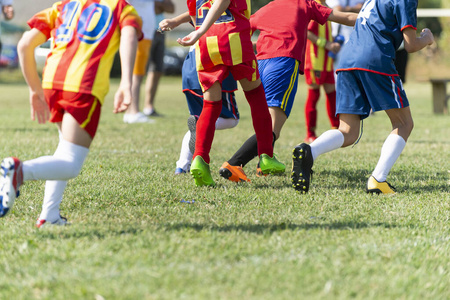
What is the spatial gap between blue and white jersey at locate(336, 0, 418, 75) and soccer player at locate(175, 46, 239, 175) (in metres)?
1.05

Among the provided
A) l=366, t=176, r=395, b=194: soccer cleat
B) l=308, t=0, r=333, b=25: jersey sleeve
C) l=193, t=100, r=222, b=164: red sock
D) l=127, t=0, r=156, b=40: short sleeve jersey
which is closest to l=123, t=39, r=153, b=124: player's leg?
l=127, t=0, r=156, b=40: short sleeve jersey

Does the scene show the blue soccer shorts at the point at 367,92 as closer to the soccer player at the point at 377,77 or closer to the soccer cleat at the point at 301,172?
the soccer player at the point at 377,77

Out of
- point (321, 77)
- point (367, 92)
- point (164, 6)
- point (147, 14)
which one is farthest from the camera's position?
point (164, 6)

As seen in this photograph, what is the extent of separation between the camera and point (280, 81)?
4953mm

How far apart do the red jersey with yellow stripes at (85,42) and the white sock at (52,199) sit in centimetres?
52

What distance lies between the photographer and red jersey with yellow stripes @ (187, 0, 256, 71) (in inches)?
164

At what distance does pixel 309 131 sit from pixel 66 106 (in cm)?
471

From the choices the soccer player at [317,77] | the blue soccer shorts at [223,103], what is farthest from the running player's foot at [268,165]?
the soccer player at [317,77]

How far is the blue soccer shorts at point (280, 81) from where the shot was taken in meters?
4.96

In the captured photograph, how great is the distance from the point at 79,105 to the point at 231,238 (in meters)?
1.02

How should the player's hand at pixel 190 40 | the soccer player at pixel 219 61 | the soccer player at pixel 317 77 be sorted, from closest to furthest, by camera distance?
the player's hand at pixel 190 40, the soccer player at pixel 219 61, the soccer player at pixel 317 77

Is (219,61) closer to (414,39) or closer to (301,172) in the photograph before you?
(301,172)

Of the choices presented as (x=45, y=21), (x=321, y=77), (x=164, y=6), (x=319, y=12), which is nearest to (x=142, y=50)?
(x=164, y=6)

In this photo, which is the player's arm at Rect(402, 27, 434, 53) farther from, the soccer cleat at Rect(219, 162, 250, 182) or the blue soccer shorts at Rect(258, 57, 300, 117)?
the soccer cleat at Rect(219, 162, 250, 182)
